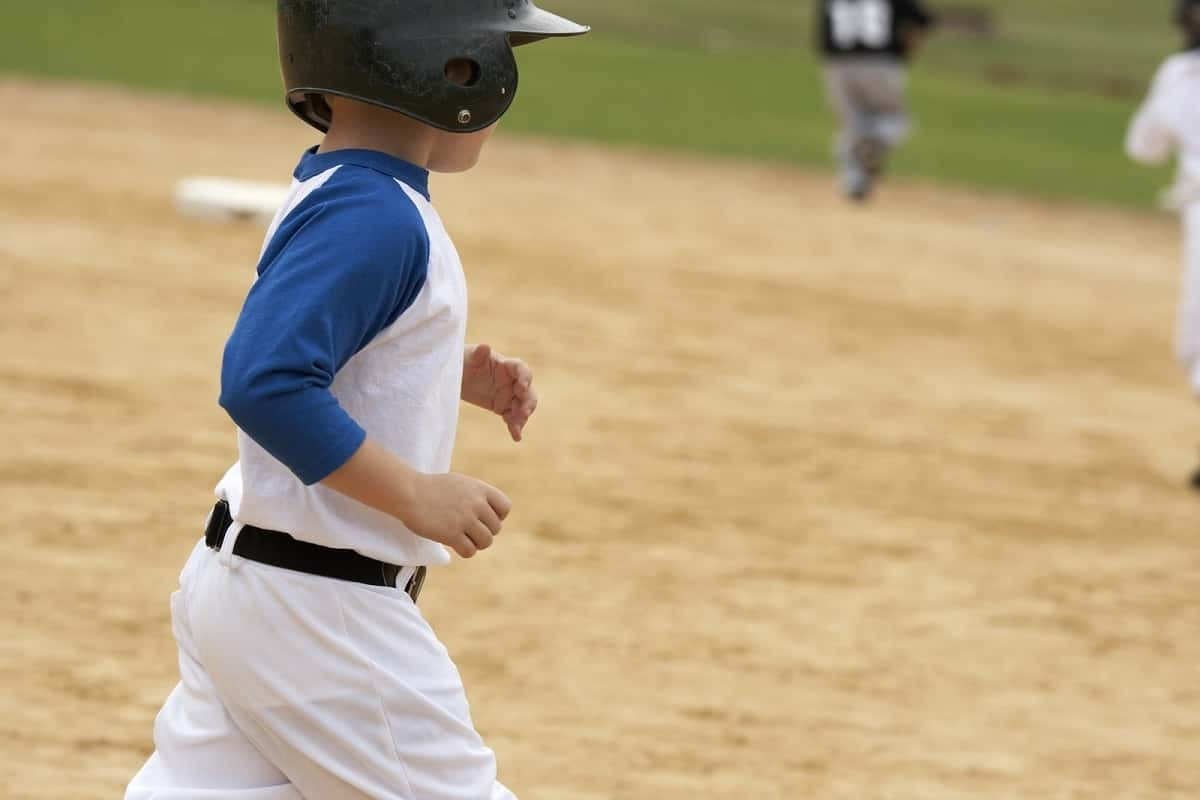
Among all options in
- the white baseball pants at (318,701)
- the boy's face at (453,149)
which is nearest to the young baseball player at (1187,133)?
the boy's face at (453,149)

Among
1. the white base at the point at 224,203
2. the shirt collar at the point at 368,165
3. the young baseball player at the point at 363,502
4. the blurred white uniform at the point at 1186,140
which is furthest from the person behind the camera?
the white base at the point at 224,203

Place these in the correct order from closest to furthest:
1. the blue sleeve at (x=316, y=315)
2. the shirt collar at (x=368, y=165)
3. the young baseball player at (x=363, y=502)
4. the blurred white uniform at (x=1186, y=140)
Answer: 1. the blue sleeve at (x=316, y=315)
2. the young baseball player at (x=363, y=502)
3. the shirt collar at (x=368, y=165)
4. the blurred white uniform at (x=1186, y=140)

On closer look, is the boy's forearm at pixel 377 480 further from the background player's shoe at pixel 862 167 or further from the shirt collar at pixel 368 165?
the background player's shoe at pixel 862 167

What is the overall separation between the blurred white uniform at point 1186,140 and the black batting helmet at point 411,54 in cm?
529

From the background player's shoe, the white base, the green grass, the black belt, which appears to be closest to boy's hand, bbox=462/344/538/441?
the black belt

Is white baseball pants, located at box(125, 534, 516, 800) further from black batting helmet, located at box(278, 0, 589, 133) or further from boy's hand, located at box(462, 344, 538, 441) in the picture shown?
black batting helmet, located at box(278, 0, 589, 133)

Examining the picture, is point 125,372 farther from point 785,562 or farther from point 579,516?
point 785,562

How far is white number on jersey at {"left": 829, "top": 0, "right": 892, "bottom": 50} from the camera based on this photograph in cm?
1480

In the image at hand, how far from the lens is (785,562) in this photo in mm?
5492

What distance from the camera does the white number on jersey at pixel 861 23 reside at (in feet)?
48.6

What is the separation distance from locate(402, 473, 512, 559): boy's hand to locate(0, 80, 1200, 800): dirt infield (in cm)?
146

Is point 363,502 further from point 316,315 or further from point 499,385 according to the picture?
point 499,385

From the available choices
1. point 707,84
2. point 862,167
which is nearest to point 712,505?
point 862,167

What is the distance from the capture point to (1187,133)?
23.9 ft
